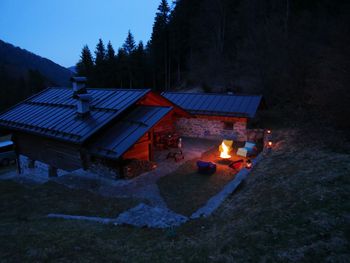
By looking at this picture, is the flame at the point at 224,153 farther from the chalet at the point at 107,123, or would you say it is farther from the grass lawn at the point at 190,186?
the chalet at the point at 107,123

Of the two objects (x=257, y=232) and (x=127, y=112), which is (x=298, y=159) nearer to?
(x=257, y=232)

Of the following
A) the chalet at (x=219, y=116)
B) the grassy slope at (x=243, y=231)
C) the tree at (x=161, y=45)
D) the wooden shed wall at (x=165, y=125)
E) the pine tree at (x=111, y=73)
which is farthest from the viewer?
the pine tree at (x=111, y=73)

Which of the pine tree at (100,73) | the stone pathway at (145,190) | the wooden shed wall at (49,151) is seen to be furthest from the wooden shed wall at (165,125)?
the pine tree at (100,73)

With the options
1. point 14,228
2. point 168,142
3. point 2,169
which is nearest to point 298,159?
point 168,142

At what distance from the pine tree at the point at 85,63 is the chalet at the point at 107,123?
3421 cm

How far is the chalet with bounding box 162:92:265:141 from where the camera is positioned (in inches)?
713

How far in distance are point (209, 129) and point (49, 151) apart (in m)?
11.4

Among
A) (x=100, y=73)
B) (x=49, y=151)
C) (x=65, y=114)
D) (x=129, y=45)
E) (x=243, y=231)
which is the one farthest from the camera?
(x=129, y=45)

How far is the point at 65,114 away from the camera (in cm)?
1555

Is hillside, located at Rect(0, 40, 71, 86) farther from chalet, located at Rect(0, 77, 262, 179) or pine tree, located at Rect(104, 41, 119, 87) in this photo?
chalet, located at Rect(0, 77, 262, 179)

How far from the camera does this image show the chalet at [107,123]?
42.4ft

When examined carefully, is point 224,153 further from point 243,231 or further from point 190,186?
point 243,231

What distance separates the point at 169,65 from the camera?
152 feet

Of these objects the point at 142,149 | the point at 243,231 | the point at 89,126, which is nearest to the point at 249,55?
the point at 142,149
